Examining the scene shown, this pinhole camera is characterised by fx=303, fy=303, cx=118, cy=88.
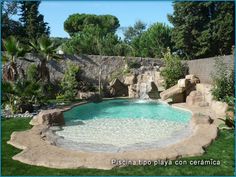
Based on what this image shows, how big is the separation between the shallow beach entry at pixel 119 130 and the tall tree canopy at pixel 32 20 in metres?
16.9

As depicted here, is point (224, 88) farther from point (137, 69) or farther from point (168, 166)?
point (137, 69)

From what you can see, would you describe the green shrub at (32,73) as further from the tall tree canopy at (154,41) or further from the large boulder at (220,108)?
the tall tree canopy at (154,41)

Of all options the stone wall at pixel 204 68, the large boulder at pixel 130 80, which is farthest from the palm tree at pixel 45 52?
the stone wall at pixel 204 68

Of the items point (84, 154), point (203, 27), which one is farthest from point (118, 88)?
point (84, 154)

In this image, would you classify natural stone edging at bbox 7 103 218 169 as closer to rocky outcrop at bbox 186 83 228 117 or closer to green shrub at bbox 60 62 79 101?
rocky outcrop at bbox 186 83 228 117

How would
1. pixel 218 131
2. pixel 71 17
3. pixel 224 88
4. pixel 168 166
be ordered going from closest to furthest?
pixel 168 166, pixel 218 131, pixel 224 88, pixel 71 17

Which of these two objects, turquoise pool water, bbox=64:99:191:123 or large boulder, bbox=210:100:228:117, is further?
turquoise pool water, bbox=64:99:191:123

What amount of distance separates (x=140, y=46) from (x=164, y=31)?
2.95 metres

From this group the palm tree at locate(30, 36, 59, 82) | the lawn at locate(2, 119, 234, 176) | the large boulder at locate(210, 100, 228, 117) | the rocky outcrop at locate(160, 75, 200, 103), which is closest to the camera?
the lawn at locate(2, 119, 234, 176)

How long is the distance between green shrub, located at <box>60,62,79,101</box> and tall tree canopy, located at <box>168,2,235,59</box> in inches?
377

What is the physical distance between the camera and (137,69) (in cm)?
2083

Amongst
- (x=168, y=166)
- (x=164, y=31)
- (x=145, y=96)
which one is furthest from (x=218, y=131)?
(x=164, y=31)

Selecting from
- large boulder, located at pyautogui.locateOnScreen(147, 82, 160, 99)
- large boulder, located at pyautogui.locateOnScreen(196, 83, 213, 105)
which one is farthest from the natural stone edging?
large boulder, located at pyautogui.locateOnScreen(147, 82, 160, 99)

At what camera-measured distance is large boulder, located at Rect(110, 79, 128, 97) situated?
19.8 meters
